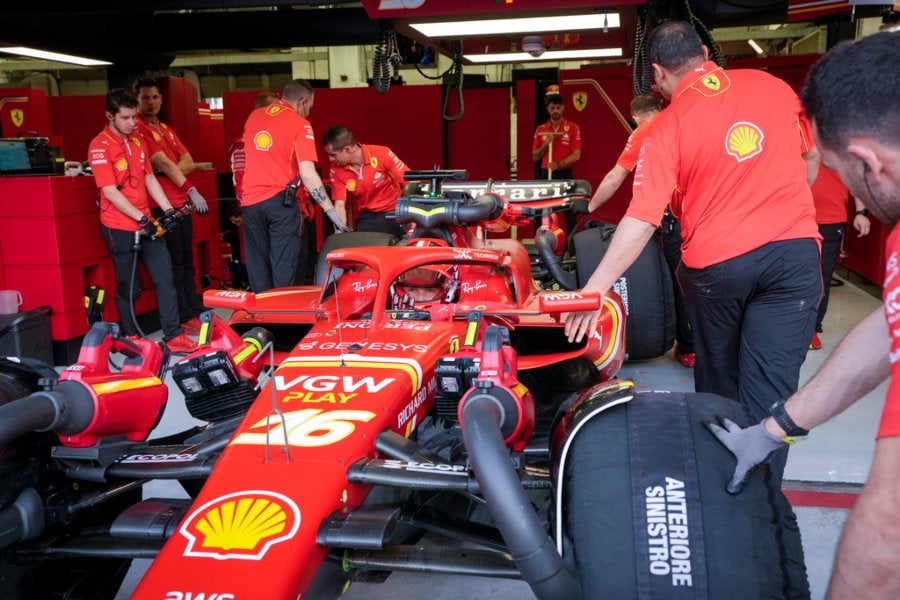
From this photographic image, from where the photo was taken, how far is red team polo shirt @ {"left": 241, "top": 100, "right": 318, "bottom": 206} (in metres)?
6.05

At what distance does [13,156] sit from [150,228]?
44.2 inches

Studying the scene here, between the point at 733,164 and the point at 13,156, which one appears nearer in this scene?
the point at 733,164

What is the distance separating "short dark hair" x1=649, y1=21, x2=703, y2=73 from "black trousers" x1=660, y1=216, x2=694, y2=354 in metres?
1.89

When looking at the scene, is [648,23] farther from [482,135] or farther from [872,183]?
[482,135]

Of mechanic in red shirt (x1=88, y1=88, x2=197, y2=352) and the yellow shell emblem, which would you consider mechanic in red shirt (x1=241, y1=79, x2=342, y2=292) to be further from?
the yellow shell emblem

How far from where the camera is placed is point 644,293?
4.72 m

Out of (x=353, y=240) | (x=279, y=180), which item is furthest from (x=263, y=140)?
(x=353, y=240)

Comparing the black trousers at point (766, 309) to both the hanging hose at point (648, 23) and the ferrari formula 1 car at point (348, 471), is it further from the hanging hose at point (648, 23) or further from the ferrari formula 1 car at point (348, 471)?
the hanging hose at point (648, 23)

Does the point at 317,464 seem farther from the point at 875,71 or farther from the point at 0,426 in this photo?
the point at 875,71

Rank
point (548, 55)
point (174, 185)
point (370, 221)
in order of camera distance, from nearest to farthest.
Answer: point (174, 185), point (370, 221), point (548, 55)

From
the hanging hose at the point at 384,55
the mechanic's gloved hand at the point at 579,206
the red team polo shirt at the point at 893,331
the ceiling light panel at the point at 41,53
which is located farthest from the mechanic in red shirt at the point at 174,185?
the red team polo shirt at the point at 893,331

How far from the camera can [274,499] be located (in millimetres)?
1942

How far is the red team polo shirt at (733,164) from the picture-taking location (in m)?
2.78

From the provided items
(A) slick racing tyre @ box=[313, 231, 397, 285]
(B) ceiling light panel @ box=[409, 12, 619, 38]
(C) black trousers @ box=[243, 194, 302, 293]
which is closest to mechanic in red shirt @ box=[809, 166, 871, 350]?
(B) ceiling light panel @ box=[409, 12, 619, 38]
